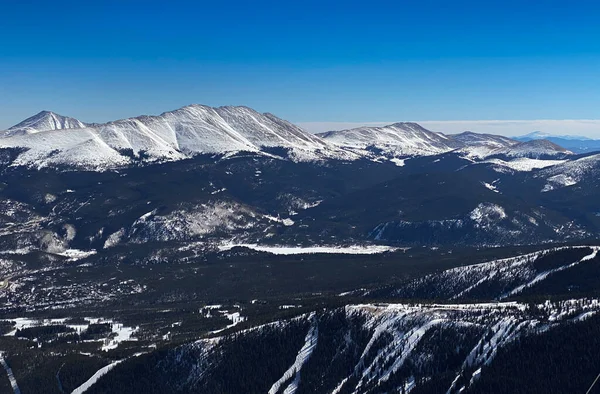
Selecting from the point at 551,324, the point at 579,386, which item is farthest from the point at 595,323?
the point at 579,386

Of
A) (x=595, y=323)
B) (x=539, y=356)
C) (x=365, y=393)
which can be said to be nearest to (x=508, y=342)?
(x=539, y=356)

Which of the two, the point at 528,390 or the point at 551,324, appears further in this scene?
the point at 551,324

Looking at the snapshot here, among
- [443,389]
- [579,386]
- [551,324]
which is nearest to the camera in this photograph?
[579,386]

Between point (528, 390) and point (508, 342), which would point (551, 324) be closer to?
point (508, 342)

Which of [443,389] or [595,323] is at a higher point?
[595,323]

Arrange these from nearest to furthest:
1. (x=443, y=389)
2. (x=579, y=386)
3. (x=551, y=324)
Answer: (x=579, y=386)
(x=443, y=389)
(x=551, y=324)

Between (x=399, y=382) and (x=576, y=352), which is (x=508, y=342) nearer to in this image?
(x=576, y=352)

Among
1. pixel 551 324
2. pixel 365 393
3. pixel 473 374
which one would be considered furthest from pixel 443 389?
pixel 551 324

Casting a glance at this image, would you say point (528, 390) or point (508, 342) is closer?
point (528, 390)

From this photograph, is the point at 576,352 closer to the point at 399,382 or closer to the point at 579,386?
the point at 579,386
